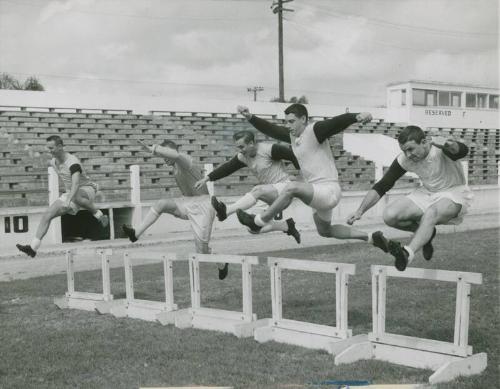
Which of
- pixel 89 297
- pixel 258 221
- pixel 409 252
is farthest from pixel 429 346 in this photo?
pixel 89 297

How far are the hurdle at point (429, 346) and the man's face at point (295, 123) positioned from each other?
1816mm

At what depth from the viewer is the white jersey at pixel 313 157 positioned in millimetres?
7688

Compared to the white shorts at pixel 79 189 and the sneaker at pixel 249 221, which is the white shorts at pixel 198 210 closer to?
the white shorts at pixel 79 189

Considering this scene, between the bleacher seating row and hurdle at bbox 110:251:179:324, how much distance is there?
29.9 ft

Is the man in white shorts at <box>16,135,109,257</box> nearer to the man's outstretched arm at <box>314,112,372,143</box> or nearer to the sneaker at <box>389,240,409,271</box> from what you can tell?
the man's outstretched arm at <box>314,112,372,143</box>

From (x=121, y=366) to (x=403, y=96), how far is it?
30956 mm

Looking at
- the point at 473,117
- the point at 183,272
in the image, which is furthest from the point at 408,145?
the point at 473,117

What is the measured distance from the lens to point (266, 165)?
911cm

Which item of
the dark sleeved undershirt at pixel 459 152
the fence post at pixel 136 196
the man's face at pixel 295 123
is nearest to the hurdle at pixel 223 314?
the man's face at pixel 295 123

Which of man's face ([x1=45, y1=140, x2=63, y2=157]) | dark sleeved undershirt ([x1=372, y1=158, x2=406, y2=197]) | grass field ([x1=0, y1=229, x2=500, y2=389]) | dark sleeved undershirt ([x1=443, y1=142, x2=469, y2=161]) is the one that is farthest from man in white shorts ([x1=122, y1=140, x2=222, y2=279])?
dark sleeved undershirt ([x1=443, y1=142, x2=469, y2=161])

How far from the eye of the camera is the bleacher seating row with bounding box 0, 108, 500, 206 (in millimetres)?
19781

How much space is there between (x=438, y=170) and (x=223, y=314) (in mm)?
3621

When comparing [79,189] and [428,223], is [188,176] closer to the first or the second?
[79,189]

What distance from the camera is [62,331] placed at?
30.5 feet
